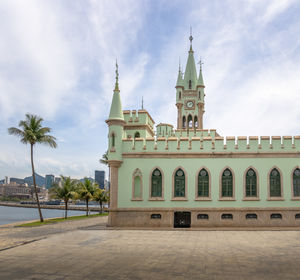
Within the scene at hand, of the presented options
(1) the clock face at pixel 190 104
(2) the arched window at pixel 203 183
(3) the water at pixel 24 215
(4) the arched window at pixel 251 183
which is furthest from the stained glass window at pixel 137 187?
(3) the water at pixel 24 215

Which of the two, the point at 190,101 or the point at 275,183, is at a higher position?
the point at 190,101

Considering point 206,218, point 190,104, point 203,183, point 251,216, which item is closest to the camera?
point 251,216

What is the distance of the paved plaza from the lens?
11914 mm

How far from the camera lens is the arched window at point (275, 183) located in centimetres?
2581

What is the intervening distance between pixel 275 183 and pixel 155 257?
15.0 meters

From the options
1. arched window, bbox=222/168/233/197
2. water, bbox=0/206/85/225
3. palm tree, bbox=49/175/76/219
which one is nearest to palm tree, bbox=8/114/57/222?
palm tree, bbox=49/175/76/219

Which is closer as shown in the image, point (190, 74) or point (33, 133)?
point (33, 133)

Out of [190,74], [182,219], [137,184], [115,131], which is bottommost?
[182,219]

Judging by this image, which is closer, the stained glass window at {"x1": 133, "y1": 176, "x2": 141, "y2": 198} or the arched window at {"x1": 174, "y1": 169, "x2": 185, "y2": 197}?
the arched window at {"x1": 174, "y1": 169, "x2": 185, "y2": 197}

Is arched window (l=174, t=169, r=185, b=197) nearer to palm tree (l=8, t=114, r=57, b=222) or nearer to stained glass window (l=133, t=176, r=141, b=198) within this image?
stained glass window (l=133, t=176, r=141, b=198)

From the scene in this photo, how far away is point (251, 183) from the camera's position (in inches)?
1022

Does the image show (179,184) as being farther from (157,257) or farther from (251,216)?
(157,257)

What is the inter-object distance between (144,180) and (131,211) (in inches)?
105

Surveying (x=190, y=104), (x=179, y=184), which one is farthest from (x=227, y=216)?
(x=190, y=104)
